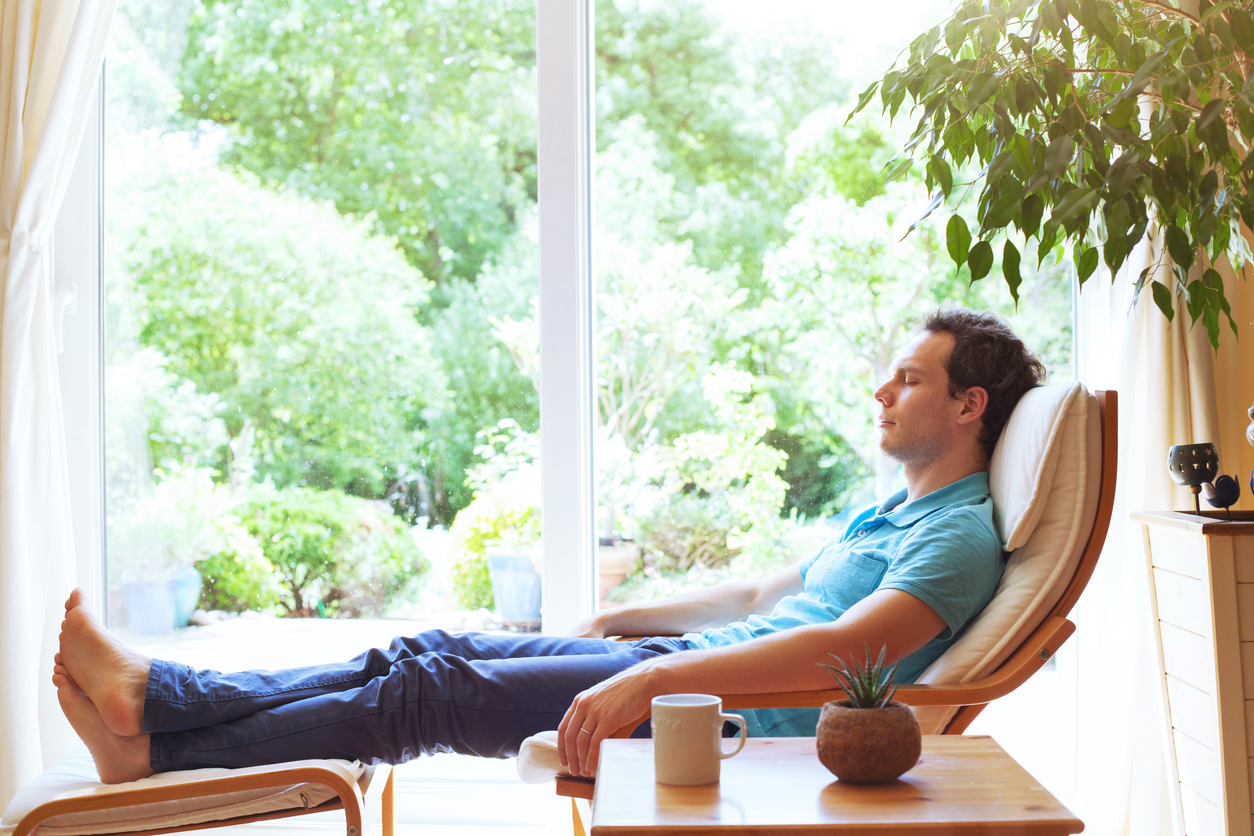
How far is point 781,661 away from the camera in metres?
1.52

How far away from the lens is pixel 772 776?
1185 mm

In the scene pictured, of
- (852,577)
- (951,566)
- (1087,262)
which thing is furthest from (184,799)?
(1087,262)

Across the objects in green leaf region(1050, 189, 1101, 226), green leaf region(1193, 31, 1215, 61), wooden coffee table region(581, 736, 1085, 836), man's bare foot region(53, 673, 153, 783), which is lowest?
man's bare foot region(53, 673, 153, 783)

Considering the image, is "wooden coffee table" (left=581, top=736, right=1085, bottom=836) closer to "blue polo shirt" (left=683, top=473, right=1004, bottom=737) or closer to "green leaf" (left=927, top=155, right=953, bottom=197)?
"blue polo shirt" (left=683, top=473, right=1004, bottom=737)

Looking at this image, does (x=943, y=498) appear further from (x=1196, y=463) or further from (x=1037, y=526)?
(x=1196, y=463)

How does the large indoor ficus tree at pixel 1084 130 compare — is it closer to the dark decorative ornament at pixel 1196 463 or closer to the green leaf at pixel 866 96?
the green leaf at pixel 866 96

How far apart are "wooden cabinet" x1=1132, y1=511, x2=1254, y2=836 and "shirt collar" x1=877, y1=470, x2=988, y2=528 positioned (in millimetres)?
310

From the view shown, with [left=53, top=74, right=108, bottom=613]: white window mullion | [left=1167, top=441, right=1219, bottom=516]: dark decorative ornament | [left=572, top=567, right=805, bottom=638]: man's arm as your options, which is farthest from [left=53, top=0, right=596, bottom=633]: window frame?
[left=1167, top=441, right=1219, bottom=516]: dark decorative ornament

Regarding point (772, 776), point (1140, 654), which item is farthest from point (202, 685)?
point (1140, 654)

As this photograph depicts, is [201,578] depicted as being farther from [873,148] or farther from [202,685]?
[873,148]

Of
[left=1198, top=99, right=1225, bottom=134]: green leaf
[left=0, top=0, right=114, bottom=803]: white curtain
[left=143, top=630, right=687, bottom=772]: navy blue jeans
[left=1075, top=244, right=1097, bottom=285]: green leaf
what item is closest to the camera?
[left=1198, top=99, right=1225, bottom=134]: green leaf

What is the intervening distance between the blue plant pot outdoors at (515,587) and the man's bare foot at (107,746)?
1.10m

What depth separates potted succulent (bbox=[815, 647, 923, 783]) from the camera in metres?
1.11

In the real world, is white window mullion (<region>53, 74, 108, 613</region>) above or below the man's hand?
above
